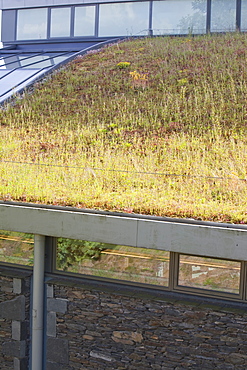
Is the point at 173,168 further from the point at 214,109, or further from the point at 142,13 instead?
the point at 142,13

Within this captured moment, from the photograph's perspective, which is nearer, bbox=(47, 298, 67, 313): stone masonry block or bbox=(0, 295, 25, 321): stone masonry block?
bbox=(47, 298, 67, 313): stone masonry block

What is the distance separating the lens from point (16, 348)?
7203mm

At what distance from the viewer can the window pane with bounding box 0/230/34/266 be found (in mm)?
7328

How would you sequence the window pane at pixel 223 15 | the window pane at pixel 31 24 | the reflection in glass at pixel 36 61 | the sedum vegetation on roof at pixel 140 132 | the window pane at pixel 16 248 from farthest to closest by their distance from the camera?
the window pane at pixel 31 24 < the window pane at pixel 223 15 < the reflection in glass at pixel 36 61 < the sedum vegetation on roof at pixel 140 132 < the window pane at pixel 16 248

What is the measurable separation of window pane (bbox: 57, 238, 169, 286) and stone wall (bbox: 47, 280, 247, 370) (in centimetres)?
20

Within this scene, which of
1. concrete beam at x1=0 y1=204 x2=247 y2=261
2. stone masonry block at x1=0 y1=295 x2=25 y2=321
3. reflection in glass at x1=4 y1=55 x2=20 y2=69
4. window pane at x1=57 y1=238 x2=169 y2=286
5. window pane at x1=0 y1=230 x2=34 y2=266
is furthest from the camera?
reflection in glass at x1=4 y1=55 x2=20 y2=69

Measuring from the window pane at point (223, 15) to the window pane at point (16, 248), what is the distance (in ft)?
49.4

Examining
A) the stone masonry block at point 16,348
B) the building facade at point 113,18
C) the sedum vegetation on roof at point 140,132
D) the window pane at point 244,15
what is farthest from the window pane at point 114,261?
the window pane at point 244,15

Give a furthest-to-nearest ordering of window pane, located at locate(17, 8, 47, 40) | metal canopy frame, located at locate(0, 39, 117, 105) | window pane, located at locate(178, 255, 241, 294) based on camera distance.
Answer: window pane, located at locate(17, 8, 47, 40)
metal canopy frame, located at locate(0, 39, 117, 105)
window pane, located at locate(178, 255, 241, 294)

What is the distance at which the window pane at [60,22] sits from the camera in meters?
20.9

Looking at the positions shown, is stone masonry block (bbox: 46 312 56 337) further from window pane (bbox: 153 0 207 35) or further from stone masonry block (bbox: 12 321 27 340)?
window pane (bbox: 153 0 207 35)

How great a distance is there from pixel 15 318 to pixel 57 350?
2.67 ft

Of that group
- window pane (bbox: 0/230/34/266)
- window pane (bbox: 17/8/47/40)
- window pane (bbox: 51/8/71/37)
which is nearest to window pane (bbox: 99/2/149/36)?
window pane (bbox: 51/8/71/37)

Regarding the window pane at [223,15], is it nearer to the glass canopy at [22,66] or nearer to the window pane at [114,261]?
the glass canopy at [22,66]
